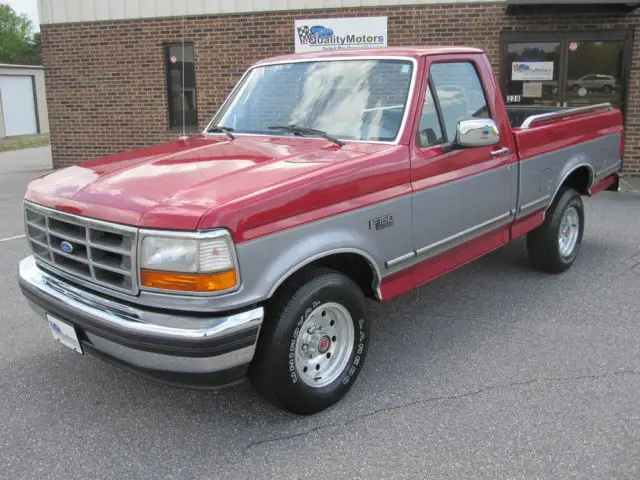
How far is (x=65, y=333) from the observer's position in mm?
3320

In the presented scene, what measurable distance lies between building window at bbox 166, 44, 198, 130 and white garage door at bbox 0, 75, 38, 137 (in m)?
15.2

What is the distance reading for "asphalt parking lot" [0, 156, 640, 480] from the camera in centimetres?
300

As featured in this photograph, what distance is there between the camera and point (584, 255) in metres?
6.41

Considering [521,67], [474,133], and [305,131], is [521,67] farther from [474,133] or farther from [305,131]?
[305,131]

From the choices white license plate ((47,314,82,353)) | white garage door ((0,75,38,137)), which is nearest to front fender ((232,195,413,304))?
white license plate ((47,314,82,353))

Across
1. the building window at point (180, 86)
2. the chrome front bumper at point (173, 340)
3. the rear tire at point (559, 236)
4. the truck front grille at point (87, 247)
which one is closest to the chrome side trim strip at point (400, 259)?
the chrome front bumper at point (173, 340)

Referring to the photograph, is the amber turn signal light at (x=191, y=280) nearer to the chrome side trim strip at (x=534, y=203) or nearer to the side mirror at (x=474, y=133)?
the side mirror at (x=474, y=133)

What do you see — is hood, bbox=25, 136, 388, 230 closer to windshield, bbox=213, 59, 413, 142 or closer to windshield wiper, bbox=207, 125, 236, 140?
windshield, bbox=213, 59, 413, 142

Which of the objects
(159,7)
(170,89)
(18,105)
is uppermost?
(159,7)

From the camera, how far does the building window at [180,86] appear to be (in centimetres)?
1246

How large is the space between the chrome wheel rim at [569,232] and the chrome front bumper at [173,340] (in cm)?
384

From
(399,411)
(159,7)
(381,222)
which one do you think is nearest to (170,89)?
(159,7)

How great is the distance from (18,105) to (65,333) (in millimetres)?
25366

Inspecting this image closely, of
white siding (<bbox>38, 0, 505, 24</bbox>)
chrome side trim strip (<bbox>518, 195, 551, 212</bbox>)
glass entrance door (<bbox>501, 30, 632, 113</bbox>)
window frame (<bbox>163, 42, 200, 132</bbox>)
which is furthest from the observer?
window frame (<bbox>163, 42, 200, 132</bbox>)
